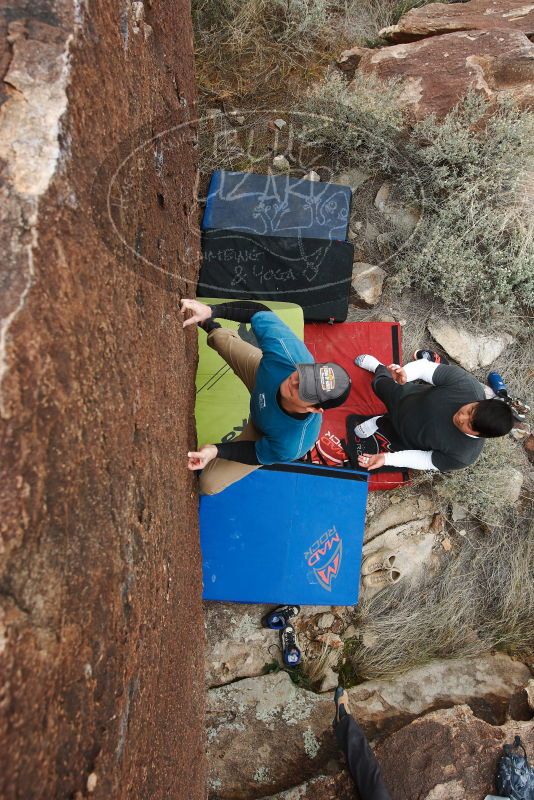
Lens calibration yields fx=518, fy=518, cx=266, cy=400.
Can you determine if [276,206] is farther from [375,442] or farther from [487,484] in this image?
[487,484]

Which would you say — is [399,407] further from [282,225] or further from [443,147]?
[443,147]

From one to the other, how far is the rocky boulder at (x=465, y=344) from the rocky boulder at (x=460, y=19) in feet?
6.99

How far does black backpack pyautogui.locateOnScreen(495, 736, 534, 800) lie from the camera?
7.95ft

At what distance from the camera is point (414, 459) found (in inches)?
113

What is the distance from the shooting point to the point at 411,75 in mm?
3572

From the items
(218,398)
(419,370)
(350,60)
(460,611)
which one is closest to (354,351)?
(419,370)

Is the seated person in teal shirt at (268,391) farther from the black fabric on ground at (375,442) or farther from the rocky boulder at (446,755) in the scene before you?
the rocky boulder at (446,755)

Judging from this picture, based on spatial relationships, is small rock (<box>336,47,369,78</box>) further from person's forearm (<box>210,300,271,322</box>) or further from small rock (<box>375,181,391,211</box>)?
person's forearm (<box>210,300,271,322</box>)

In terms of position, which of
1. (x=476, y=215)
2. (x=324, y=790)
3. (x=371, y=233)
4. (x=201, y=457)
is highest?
(x=476, y=215)

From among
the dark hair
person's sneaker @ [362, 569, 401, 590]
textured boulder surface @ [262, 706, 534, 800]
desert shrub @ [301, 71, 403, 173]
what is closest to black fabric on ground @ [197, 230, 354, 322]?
desert shrub @ [301, 71, 403, 173]

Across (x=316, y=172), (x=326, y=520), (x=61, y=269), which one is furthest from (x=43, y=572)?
(x=316, y=172)

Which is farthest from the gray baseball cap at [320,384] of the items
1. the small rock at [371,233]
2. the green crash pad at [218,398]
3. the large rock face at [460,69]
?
the large rock face at [460,69]

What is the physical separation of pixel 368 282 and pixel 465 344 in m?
0.79

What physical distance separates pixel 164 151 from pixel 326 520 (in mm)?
2092
